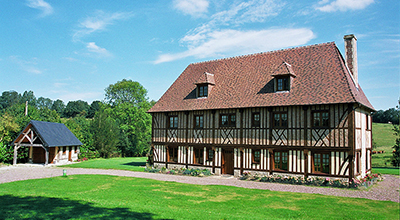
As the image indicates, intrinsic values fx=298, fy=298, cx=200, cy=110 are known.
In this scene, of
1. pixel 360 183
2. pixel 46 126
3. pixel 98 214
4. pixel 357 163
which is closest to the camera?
pixel 98 214

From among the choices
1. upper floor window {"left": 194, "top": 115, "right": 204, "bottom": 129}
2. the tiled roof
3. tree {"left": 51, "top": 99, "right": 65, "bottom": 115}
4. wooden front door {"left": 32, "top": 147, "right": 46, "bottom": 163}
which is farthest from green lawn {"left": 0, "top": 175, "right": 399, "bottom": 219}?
tree {"left": 51, "top": 99, "right": 65, "bottom": 115}

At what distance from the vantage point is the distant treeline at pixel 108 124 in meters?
31.4

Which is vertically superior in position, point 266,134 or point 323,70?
point 323,70

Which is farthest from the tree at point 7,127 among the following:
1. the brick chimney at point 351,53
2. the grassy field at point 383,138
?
the grassy field at point 383,138

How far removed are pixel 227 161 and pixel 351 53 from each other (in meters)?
11.3

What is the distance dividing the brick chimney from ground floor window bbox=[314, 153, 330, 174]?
5.89 m

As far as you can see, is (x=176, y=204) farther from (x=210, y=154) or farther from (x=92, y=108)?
(x=92, y=108)

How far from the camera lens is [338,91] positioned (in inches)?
702

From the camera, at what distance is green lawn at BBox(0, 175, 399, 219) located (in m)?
9.28

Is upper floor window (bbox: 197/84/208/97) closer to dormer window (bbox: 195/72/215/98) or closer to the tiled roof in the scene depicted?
dormer window (bbox: 195/72/215/98)

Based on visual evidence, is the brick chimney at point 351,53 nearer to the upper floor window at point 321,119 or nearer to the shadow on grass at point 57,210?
the upper floor window at point 321,119

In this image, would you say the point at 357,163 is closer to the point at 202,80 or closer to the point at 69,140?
the point at 202,80

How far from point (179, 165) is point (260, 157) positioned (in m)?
6.93

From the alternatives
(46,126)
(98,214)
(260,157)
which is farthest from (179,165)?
(46,126)
